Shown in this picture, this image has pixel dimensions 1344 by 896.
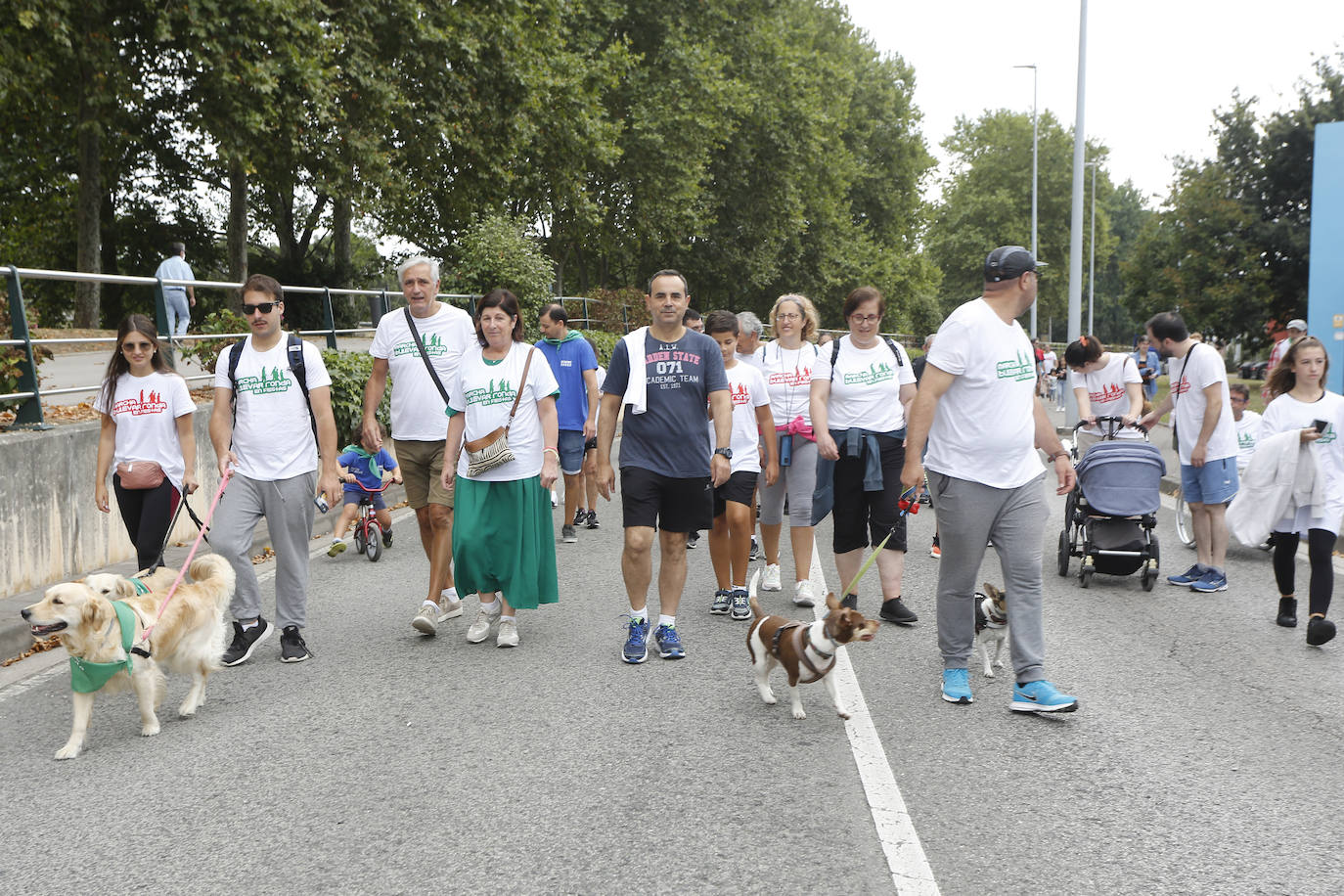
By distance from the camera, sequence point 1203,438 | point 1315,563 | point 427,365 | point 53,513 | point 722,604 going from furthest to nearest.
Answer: point 1203,438 → point 53,513 → point 722,604 → point 427,365 → point 1315,563

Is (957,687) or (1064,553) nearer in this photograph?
(957,687)

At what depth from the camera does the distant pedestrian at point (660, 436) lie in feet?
19.8

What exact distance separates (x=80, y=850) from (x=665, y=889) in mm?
1943

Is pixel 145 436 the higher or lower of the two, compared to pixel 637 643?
higher

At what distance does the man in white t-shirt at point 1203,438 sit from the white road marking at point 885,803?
12.8 ft

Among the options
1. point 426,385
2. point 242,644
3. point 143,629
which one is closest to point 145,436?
point 242,644

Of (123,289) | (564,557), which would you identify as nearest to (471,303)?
(123,289)

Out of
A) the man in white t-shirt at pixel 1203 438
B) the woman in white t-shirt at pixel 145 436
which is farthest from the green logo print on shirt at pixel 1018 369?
the woman in white t-shirt at pixel 145 436

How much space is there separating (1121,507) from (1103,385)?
4.36ft

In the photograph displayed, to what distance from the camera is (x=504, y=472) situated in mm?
6348

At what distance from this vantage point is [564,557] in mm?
9453

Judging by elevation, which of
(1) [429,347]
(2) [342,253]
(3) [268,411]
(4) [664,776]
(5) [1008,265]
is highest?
(2) [342,253]

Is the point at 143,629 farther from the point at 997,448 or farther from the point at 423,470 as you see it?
the point at 997,448

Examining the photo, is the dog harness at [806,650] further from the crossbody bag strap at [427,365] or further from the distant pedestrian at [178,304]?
the distant pedestrian at [178,304]
